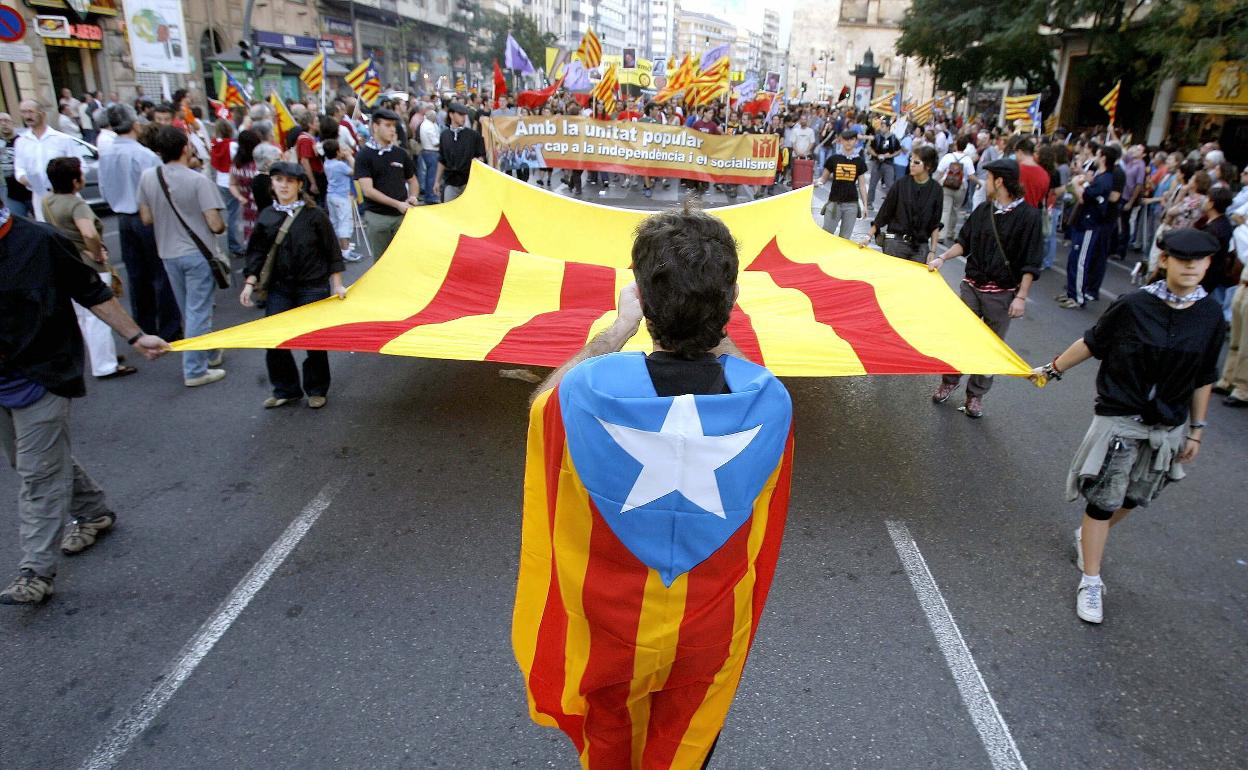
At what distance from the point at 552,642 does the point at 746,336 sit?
312cm

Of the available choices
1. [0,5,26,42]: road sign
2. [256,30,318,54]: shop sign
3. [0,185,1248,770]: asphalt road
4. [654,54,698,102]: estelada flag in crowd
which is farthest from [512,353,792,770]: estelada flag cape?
[256,30,318,54]: shop sign

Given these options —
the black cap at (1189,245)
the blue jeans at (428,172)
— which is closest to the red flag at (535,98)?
the blue jeans at (428,172)

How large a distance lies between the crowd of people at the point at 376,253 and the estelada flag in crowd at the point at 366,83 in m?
3.53

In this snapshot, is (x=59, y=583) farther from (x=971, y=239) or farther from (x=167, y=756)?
(x=971, y=239)

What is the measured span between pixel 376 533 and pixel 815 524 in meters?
2.36

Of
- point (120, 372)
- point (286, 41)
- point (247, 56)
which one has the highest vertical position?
point (286, 41)

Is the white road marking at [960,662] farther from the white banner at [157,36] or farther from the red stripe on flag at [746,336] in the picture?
the white banner at [157,36]

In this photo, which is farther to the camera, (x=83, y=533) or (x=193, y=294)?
(x=193, y=294)

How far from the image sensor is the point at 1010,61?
30.5 meters

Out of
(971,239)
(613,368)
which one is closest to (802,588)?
(613,368)

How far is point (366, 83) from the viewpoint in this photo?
16.4 m

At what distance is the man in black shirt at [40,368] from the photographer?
3105 mm

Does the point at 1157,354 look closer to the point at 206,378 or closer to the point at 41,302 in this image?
the point at 41,302

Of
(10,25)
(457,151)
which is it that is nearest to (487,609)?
(457,151)
